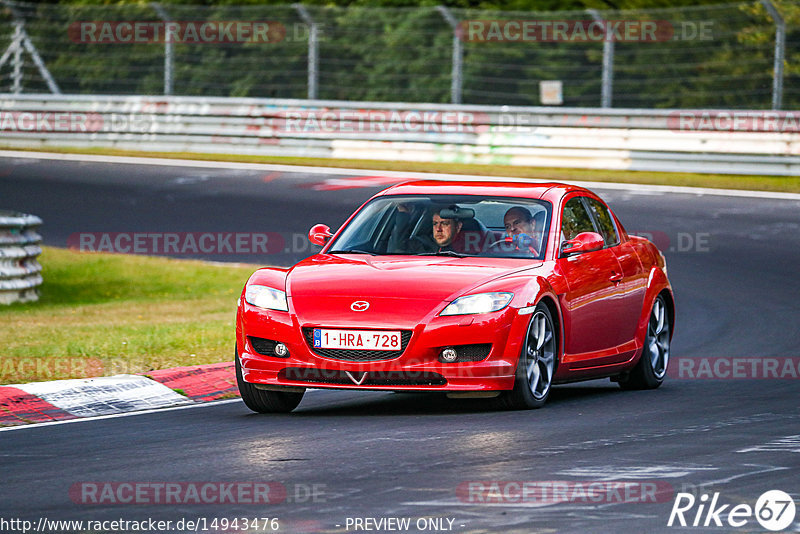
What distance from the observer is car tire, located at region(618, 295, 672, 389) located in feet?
34.8

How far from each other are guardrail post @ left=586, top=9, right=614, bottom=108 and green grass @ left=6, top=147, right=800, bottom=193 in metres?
1.21

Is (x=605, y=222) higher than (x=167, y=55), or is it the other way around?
(x=167, y=55)

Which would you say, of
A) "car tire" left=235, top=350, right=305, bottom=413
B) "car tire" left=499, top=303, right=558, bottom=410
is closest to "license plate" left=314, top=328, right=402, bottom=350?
"car tire" left=235, top=350, right=305, bottom=413

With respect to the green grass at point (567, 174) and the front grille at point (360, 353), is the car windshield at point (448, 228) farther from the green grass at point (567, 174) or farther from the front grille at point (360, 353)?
the green grass at point (567, 174)

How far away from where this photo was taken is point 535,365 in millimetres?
8977

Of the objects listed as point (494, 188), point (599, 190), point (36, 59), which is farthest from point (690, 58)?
point (494, 188)

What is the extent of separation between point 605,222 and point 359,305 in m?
2.74

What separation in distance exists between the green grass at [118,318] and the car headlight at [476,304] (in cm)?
296

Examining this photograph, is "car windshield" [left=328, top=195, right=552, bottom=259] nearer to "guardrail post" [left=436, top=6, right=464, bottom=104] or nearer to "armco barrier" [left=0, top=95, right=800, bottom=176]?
"armco barrier" [left=0, top=95, right=800, bottom=176]

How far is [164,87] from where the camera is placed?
27.7m

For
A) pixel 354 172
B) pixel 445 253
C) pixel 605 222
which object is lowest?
pixel 354 172

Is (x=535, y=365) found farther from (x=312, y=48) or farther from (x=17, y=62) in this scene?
(x=17, y=62)

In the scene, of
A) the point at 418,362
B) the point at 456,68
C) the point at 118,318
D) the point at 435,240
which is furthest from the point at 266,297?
A: the point at 456,68

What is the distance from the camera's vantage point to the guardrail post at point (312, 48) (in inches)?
1033
